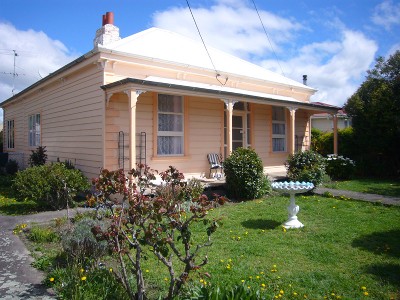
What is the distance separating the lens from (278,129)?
50.2ft

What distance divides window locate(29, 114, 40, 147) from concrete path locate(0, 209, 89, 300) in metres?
9.60

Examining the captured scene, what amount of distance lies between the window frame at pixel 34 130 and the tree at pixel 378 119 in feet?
45.2

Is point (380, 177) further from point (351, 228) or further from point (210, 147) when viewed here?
point (351, 228)

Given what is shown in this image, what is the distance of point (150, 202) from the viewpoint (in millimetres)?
3418

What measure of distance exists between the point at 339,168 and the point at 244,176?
6.00 m

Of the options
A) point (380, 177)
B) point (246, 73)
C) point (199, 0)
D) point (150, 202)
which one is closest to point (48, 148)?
point (246, 73)

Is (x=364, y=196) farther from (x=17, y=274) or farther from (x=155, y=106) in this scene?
(x=17, y=274)

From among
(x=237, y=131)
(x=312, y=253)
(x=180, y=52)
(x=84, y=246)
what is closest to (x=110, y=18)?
(x=180, y=52)

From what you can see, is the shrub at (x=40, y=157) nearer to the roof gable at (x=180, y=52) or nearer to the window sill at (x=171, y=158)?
the roof gable at (x=180, y=52)

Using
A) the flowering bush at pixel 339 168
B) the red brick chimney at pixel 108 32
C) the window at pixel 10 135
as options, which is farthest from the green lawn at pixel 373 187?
the window at pixel 10 135

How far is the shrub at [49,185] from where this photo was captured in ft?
27.6

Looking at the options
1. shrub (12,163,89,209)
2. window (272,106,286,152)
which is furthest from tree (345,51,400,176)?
shrub (12,163,89,209)

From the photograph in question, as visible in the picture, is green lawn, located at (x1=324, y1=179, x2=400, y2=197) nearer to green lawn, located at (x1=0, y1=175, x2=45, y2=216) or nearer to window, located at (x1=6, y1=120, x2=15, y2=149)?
green lawn, located at (x1=0, y1=175, x2=45, y2=216)

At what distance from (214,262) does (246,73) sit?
10.2 metres
